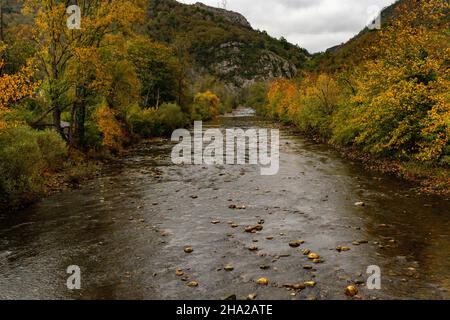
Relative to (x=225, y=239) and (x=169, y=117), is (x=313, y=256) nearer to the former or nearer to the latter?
(x=225, y=239)

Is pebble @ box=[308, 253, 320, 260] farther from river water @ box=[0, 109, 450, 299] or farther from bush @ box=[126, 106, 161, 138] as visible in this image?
bush @ box=[126, 106, 161, 138]

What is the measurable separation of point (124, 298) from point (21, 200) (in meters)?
10.9

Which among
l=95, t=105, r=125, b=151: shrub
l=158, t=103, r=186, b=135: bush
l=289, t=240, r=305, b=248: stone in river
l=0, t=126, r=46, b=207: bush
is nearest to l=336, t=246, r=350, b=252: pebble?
l=289, t=240, r=305, b=248: stone in river

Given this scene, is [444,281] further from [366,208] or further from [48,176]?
Answer: [48,176]

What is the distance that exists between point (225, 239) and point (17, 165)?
1051cm

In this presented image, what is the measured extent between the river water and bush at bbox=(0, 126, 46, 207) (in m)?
0.90

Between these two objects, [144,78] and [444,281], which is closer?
[444,281]

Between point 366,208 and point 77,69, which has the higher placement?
point 77,69

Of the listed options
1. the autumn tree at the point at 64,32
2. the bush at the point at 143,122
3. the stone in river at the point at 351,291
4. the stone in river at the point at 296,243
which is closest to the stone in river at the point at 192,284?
the stone in river at the point at 351,291

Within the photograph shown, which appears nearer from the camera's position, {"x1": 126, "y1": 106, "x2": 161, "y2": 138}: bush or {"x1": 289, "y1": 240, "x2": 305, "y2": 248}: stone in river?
{"x1": 289, "y1": 240, "x2": 305, "y2": 248}: stone in river

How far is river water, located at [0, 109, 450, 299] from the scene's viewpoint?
34.3 feet

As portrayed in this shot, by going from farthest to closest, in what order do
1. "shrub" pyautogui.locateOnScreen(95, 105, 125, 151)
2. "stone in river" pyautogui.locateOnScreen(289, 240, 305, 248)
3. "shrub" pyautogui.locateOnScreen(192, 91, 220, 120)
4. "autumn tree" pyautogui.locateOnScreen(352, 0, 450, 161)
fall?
"shrub" pyautogui.locateOnScreen(192, 91, 220, 120)
"shrub" pyautogui.locateOnScreen(95, 105, 125, 151)
"autumn tree" pyautogui.locateOnScreen(352, 0, 450, 161)
"stone in river" pyautogui.locateOnScreen(289, 240, 305, 248)
